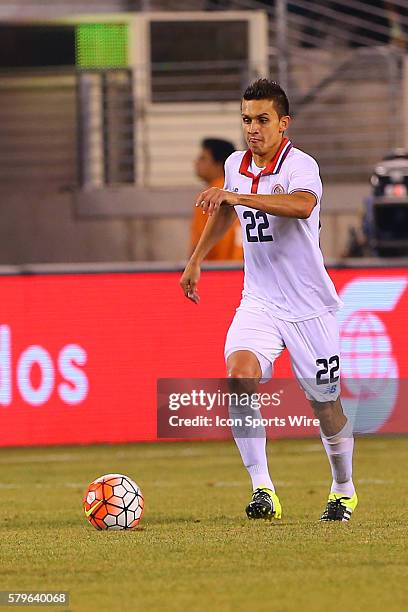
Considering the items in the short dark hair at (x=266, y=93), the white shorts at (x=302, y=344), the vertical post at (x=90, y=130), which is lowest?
the white shorts at (x=302, y=344)

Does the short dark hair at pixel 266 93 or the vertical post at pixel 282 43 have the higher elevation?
the vertical post at pixel 282 43

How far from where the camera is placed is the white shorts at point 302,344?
755cm

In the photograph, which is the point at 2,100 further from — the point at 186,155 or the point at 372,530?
the point at 372,530

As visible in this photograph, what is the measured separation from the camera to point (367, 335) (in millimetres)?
13109

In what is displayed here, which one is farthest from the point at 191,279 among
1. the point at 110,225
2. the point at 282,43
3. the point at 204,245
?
the point at 282,43

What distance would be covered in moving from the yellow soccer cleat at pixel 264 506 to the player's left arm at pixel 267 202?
1.45 metres

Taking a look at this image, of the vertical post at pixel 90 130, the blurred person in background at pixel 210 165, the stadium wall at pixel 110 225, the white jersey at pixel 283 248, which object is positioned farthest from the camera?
the vertical post at pixel 90 130

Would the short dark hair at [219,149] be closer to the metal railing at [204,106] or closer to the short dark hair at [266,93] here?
the metal railing at [204,106]

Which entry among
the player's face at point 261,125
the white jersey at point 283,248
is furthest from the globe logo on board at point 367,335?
the player's face at point 261,125

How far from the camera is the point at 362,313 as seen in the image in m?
13.1

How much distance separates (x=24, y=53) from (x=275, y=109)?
12.6 m

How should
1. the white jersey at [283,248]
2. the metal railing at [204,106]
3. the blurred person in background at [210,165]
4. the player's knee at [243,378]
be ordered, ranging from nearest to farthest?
the player's knee at [243,378]
the white jersey at [283,248]
the blurred person in background at [210,165]
the metal railing at [204,106]

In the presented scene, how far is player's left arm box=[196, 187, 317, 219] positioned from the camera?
6.86 meters

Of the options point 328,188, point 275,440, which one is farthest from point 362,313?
point 328,188
